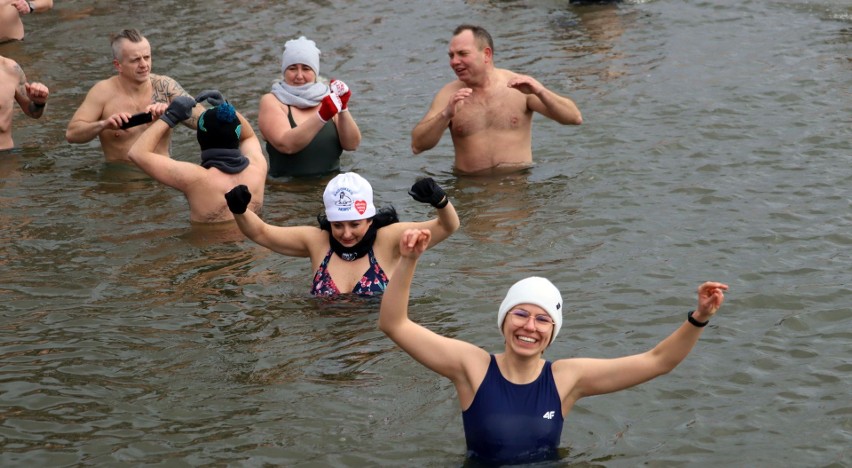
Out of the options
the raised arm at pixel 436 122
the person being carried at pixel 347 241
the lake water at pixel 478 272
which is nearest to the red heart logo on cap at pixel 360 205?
the person being carried at pixel 347 241

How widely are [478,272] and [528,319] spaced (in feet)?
11.7

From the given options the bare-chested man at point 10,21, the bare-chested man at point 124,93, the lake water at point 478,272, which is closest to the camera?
the lake water at point 478,272

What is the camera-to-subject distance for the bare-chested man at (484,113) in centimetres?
1125

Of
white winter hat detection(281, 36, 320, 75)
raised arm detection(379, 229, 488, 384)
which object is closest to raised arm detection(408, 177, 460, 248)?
raised arm detection(379, 229, 488, 384)

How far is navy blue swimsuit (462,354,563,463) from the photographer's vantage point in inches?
239

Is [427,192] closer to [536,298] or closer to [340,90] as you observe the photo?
[536,298]

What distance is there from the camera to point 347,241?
838 cm

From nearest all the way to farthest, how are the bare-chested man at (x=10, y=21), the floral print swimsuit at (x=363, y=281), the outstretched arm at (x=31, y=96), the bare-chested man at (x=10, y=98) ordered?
1. the floral print swimsuit at (x=363, y=281)
2. the outstretched arm at (x=31, y=96)
3. the bare-chested man at (x=10, y=98)
4. the bare-chested man at (x=10, y=21)

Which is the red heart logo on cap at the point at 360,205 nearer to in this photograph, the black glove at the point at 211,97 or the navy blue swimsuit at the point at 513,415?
→ the black glove at the point at 211,97

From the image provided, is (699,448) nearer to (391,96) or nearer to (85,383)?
(85,383)

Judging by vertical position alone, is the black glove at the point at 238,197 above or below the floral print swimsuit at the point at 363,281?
above

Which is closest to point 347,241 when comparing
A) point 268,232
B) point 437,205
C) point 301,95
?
point 268,232

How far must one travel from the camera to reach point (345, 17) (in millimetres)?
18734

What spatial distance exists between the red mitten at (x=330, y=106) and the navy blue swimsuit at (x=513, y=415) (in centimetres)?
481
